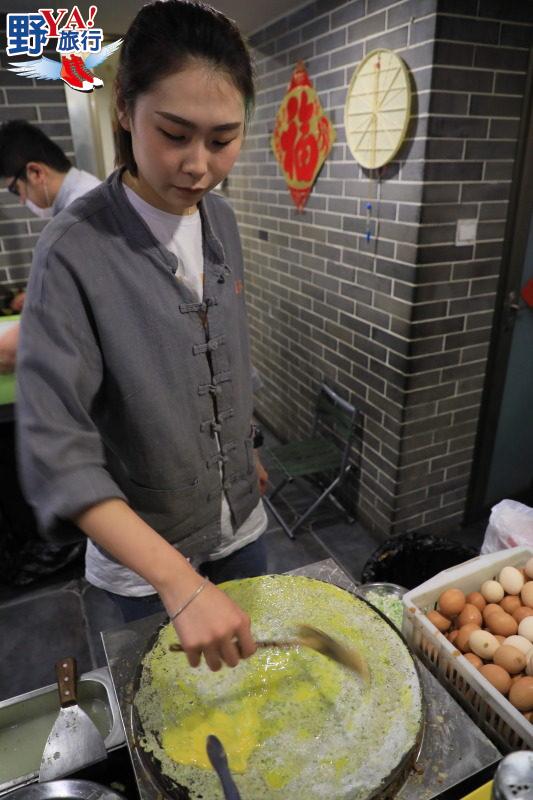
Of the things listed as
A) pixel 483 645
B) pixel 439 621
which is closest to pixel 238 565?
pixel 439 621

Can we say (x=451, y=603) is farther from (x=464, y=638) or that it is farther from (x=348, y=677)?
(x=348, y=677)

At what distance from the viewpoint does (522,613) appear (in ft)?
4.00

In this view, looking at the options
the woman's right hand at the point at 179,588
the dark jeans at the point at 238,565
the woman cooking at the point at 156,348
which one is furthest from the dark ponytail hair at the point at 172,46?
the dark jeans at the point at 238,565

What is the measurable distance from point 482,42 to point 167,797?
2.81 m

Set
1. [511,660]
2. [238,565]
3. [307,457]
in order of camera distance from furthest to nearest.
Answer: [307,457] → [238,565] → [511,660]

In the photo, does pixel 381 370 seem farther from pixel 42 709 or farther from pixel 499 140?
pixel 42 709

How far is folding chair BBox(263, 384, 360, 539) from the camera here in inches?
125

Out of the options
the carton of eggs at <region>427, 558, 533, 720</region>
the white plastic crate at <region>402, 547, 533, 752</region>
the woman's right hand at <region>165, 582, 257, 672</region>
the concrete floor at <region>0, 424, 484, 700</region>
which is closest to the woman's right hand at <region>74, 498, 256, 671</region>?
the woman's right hand at <region>165, 582, 257, 672</region>

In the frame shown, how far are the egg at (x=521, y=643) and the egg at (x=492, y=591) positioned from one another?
0.35 feet

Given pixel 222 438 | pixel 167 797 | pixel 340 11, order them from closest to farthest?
pixel 167 797 → pixel 222 438 → pixel 340 11

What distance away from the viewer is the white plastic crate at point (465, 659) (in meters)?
0.96

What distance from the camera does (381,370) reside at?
2.90 meters

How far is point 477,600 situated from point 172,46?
132 cm

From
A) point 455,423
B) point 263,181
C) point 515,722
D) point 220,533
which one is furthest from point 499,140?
point 515,722
